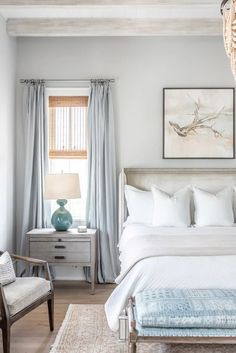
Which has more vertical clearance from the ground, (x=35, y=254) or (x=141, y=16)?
(x=141, y=16)

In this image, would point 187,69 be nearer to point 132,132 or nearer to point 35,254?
point 132,132

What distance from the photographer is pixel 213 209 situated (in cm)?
484

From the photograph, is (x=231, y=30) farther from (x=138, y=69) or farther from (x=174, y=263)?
(x=138, y=69)

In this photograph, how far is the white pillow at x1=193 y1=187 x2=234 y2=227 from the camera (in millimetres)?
4801

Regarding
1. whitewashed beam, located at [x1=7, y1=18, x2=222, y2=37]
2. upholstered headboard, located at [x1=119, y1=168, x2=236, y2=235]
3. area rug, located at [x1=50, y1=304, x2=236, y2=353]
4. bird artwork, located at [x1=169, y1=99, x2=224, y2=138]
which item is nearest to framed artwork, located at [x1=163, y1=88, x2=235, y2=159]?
bird artwork, located at [x1=169, y1=99, x2=224, y2=138]

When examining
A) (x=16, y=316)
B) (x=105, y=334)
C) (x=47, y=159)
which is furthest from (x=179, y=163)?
(x=16, y=316)

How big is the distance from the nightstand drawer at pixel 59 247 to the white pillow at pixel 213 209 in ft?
4.23

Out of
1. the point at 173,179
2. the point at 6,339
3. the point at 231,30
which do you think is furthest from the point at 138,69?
the point at 6,339

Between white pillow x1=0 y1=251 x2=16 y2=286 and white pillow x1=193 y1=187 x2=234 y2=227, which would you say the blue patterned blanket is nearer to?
white pillow x1=0 y1=251 x2=16 y2=286

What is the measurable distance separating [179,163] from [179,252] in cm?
217

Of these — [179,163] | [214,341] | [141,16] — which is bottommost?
[214,341]

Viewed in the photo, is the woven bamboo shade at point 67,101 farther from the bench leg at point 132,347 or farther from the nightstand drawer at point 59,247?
the bench leg at point 132,347

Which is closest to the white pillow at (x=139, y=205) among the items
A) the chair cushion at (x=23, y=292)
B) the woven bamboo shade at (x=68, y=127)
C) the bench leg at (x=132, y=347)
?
the woven bamboo shade at (x=68, y=127)

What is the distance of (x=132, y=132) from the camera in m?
5.44
